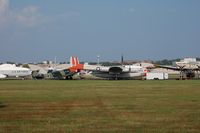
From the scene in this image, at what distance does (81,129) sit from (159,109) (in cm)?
785

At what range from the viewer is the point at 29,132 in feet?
47.0

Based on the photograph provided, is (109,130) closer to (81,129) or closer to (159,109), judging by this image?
(81,129)

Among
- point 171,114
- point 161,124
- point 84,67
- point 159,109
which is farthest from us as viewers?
point 84,67

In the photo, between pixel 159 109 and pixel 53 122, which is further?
pixel 159 109

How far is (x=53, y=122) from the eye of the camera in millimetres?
16828

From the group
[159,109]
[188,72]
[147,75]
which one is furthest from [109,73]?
[159,109]

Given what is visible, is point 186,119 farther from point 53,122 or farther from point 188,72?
point 188,72

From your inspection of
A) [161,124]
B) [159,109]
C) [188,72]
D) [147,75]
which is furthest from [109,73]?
[161,124]

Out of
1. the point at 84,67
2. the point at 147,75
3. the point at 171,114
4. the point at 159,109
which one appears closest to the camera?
the point at 171,114

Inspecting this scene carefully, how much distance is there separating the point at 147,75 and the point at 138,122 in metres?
71.9

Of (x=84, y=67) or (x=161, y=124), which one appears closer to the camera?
(x=161, y=124)

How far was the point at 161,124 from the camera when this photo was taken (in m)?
16.2

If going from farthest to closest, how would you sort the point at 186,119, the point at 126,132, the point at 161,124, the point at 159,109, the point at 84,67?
the point at 84,67
the point at 159,109
the point at 186,119
the point at 161,124
the point at 126,132

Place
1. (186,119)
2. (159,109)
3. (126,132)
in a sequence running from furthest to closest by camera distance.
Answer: (159,109) → (186,119) → (126,132)
